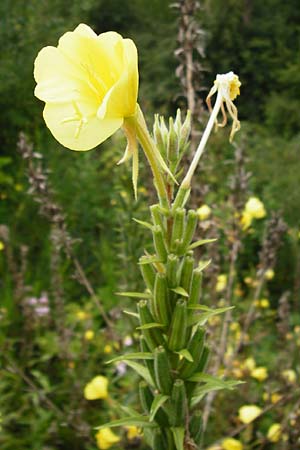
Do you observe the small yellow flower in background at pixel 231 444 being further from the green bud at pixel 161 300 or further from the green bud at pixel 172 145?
the green bud at pixel 172 145

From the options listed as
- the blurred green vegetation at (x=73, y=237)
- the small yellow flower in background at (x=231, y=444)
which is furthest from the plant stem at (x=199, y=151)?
A: the small yellow flower in background at (x=231, y=444)

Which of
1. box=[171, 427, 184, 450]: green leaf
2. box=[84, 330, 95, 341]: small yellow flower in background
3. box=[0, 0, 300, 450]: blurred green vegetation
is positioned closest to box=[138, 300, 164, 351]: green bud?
box=[171, 427, 184, 450]: green leaf

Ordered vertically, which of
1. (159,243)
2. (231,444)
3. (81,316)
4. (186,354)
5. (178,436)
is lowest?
(81,316)

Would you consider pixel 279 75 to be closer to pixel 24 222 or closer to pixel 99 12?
pixel 99 12

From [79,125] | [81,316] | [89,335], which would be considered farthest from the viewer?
[81,316]

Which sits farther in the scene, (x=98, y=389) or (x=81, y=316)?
(x=81, y=316)

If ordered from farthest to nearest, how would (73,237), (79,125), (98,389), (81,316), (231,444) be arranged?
1. (73,237)
2. (81,316)
3. (98,389)
4. (231,444)
5. (79,125)

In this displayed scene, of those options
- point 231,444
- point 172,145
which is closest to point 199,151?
point 172,145

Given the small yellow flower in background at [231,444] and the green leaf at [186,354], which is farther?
the small yellow flower in background at [231,444]

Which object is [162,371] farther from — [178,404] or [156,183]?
[156,183]
